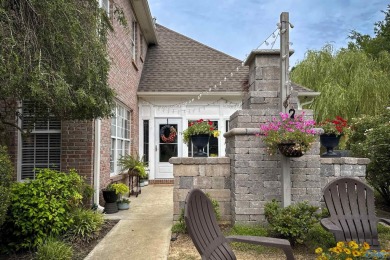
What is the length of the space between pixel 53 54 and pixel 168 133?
7.42m

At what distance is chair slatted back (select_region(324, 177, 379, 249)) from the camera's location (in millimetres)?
3820

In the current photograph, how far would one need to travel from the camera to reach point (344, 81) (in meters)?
15.3

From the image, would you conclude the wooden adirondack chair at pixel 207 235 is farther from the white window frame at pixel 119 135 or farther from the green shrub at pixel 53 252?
the white window frame at pixel 119 135

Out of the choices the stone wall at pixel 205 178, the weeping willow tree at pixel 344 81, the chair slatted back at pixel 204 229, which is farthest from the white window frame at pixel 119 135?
the weeping willow tree at pixel 344 81

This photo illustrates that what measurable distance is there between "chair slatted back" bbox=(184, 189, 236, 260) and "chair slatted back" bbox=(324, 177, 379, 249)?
1.65 metres

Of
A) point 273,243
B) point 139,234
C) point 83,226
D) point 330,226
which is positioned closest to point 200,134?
point 139,234

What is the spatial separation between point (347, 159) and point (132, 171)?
206 inches

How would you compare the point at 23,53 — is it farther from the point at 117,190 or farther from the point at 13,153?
the point at 117,190

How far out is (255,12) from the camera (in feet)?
41.1

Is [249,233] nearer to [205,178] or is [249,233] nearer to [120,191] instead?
[205,178]

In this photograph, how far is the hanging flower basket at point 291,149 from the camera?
4.47 metres

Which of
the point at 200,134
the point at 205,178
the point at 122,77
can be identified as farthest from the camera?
the point at 122,77

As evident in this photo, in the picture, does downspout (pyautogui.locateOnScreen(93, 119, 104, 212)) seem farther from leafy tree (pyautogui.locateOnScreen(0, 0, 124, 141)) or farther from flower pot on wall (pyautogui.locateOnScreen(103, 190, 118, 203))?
leafy tree (pyautogui.locateOnScreen(0, 0, 124, 141))

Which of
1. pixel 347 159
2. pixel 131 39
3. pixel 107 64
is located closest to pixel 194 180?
pixel 107 64
